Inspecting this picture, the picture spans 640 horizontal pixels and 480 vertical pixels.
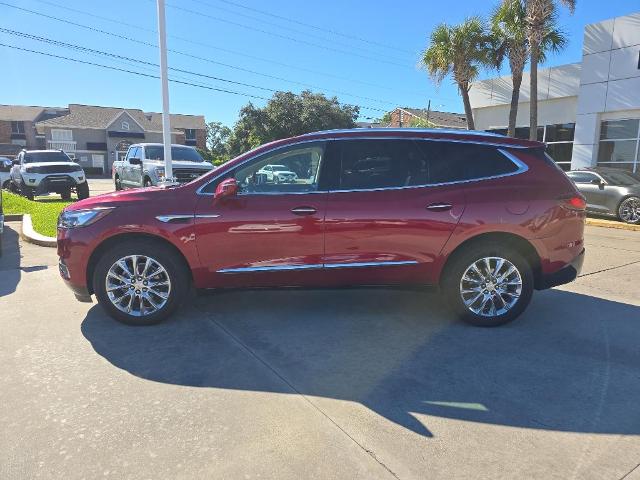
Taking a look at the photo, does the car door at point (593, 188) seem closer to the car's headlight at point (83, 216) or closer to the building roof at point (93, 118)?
the car's headlight at point (83, 216)

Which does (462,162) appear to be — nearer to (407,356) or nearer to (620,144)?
(407,356)

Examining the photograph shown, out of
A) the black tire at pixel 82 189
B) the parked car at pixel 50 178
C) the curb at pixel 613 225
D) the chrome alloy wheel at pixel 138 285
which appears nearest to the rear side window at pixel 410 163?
the chrome alloy wheel at pixel 138 285

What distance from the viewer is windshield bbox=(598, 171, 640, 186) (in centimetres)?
1245

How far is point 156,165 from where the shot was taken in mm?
13453

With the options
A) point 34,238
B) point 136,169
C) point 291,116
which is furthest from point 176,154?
point 291,116

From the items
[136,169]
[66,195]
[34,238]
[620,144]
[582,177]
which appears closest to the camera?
[34,238]

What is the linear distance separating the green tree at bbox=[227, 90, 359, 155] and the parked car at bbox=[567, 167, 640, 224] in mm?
30890

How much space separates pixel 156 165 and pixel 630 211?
41.3 ft

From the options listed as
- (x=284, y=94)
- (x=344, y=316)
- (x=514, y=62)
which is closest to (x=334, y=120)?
(x=284, y=94)

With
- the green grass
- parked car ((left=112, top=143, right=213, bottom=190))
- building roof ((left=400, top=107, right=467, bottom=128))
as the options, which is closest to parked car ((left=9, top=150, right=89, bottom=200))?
the green grass

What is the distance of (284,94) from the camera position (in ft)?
141

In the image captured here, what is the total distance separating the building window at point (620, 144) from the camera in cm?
1617

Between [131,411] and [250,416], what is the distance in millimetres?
779

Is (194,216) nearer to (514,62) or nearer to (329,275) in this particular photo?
(329,275)
